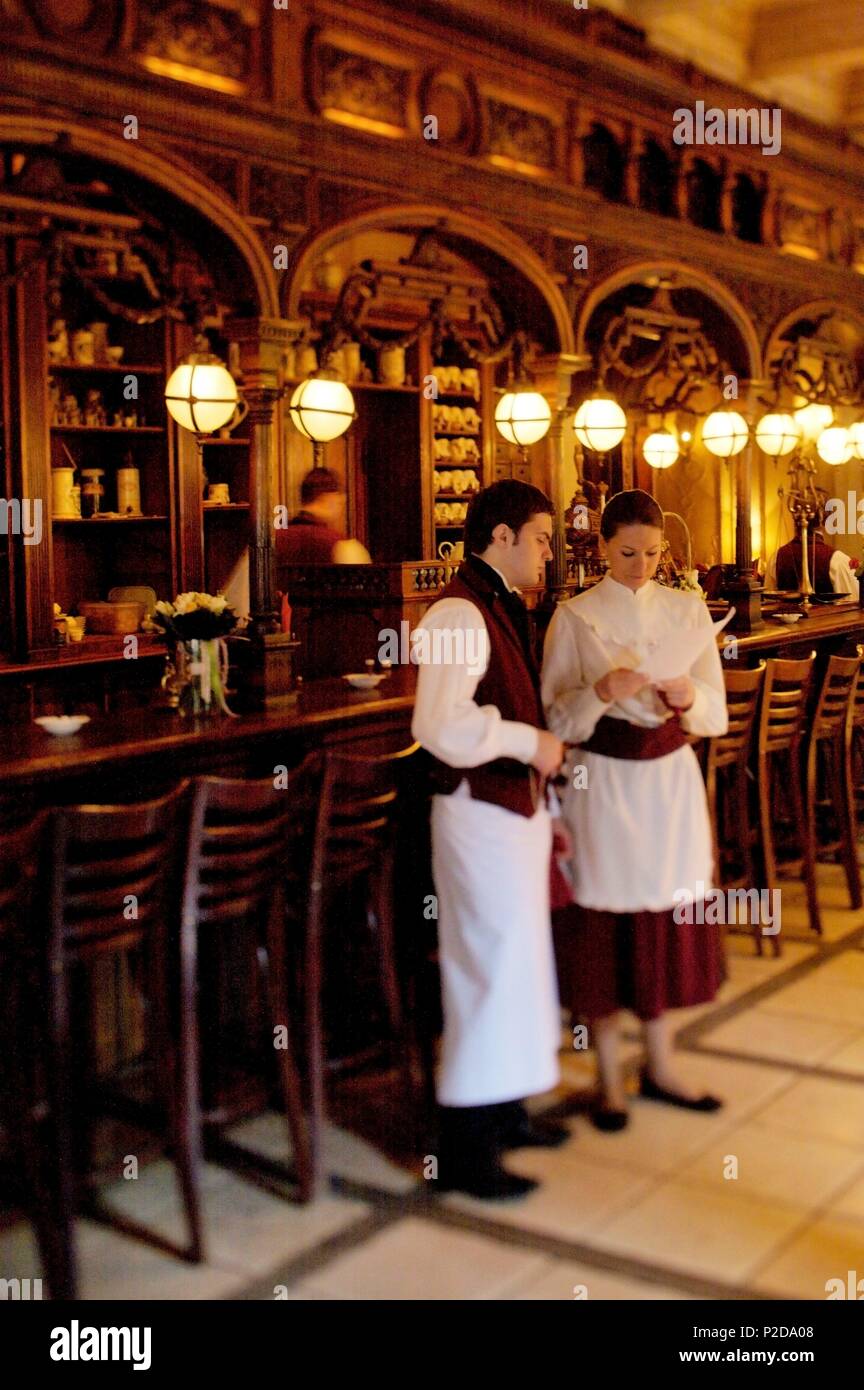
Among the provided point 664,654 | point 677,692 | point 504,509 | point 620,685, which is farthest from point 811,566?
point 504,509

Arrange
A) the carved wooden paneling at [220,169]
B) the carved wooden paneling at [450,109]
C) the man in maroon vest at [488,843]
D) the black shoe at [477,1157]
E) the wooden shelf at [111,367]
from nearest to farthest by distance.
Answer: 1. the man in maroon vest at [488,843]
2. the black shoe at [477,1157]
3. the carved wooden paneling at [220,169]
4. the carved wooden paneling at [450,109]
5. the wooden shelf at [111,367]

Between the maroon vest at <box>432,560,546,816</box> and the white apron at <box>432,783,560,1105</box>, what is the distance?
36mm

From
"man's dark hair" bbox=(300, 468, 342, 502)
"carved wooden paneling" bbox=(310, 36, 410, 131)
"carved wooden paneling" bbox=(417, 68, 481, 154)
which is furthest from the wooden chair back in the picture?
"man's dark hair" bbox=(300, 468, 342, 502)

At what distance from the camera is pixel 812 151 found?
857 centimetres

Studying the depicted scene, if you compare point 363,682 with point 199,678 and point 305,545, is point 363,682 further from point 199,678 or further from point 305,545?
point 305,545

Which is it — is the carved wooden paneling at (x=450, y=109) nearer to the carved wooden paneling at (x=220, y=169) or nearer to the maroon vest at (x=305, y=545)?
the carved wooden paneling at (x=220, y=169)

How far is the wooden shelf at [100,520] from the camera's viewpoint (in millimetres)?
7535

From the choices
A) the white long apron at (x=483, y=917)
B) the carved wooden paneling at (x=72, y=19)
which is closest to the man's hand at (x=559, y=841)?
the white long apron at (x=483, y=917)

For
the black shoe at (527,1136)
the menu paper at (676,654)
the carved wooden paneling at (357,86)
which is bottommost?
the black shoe at (527,1136)

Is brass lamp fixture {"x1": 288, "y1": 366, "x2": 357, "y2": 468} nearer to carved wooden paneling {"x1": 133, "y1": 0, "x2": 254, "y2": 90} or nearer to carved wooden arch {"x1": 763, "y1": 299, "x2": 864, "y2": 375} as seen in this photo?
carved wooden paneling {"x1": 133, "y1": 0, "x2": 254, "y2": 90}

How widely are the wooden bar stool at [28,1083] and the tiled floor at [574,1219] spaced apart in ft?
0.48

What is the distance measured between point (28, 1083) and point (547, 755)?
149 centimetres

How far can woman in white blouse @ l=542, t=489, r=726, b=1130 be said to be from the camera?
4.07m
